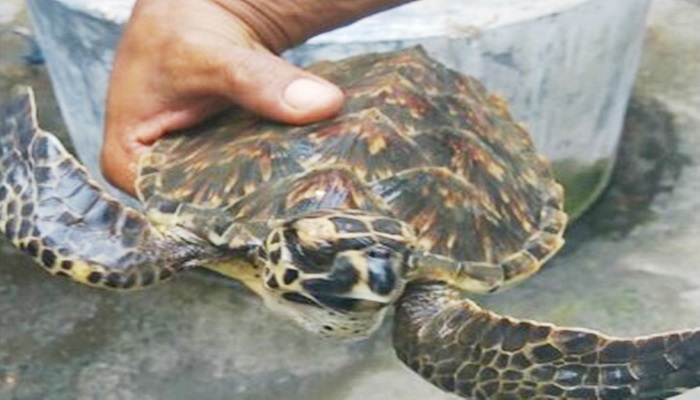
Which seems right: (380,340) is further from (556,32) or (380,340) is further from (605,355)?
(605,355)

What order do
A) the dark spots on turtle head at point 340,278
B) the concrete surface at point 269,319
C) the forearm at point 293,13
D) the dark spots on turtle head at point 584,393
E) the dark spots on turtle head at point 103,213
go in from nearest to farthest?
the dark spots on turtle head at point 340,278, the dark spots on turtle head at point 584,393, the dark spots on turtle head at point 103,213, the forearm at point 293,13, the concrete surface at point 269,319

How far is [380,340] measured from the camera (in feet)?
11.5

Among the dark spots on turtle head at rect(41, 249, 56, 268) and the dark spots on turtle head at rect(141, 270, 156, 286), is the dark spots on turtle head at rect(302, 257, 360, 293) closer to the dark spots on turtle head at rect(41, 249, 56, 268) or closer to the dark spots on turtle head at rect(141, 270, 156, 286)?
the dark spots on turtle head at rect(141, 270, 156, 286)

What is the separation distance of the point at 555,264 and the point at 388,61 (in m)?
1.61

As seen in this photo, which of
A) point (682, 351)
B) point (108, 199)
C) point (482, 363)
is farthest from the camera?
point (108, 199)

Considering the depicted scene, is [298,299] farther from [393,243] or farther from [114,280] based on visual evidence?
[114,280]

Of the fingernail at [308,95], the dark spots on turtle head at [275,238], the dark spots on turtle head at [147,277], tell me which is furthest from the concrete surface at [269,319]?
the dark spots on turtle head at [275,238]

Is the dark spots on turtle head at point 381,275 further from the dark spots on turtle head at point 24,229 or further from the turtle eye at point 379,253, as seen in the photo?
the dark spots on turtle head at point 24,229

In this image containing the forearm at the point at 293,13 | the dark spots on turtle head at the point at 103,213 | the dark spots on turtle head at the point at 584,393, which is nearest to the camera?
the dark spots on turtle head at the point at 584,393

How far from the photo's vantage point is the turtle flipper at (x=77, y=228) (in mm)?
2104

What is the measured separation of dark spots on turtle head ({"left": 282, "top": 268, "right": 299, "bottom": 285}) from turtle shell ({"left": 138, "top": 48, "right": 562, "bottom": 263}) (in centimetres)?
14

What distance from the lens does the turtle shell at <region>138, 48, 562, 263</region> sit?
203 centimetres

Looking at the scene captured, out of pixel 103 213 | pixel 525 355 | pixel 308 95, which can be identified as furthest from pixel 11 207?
pixel 525 355

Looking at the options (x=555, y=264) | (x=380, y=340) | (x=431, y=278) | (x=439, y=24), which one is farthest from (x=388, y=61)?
(x=555, y=264)
